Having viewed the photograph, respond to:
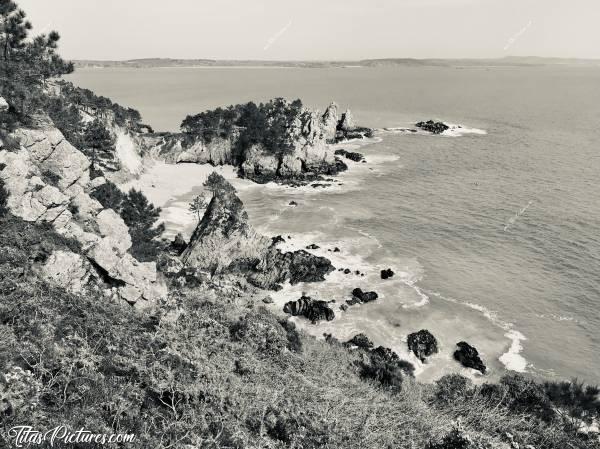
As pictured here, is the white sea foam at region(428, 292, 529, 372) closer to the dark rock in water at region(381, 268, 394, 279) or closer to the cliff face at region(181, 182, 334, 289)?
the dark rock in water at region(381, 268, 394, 279)

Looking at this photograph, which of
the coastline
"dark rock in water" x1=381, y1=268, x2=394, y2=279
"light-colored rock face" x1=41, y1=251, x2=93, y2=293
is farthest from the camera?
"dark rock in water" x1=381, y1=268, x2=394, y2=279

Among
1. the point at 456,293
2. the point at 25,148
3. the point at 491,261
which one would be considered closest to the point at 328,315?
the point at 456,293

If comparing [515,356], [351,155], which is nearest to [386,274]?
[515,356]

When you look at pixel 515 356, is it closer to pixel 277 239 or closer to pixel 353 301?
pixel 353 301

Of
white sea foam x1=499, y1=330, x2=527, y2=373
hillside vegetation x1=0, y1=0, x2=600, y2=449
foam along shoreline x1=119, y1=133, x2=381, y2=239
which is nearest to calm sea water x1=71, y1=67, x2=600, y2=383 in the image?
white sea foam x1=499, y1=330, x2=527, y2=373

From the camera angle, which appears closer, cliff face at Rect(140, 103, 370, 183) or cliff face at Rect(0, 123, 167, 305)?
cliff face at Rect(0, 123, 167, 305)

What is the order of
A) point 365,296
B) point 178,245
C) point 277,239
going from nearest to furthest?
1. point 365,296
2. point 178,245
3. point 277,239

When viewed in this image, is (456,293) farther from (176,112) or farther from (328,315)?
(176,112)

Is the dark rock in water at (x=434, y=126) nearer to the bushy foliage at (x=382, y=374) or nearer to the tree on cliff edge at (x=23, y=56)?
the tree on cliff edge at (x=23, y=56)
